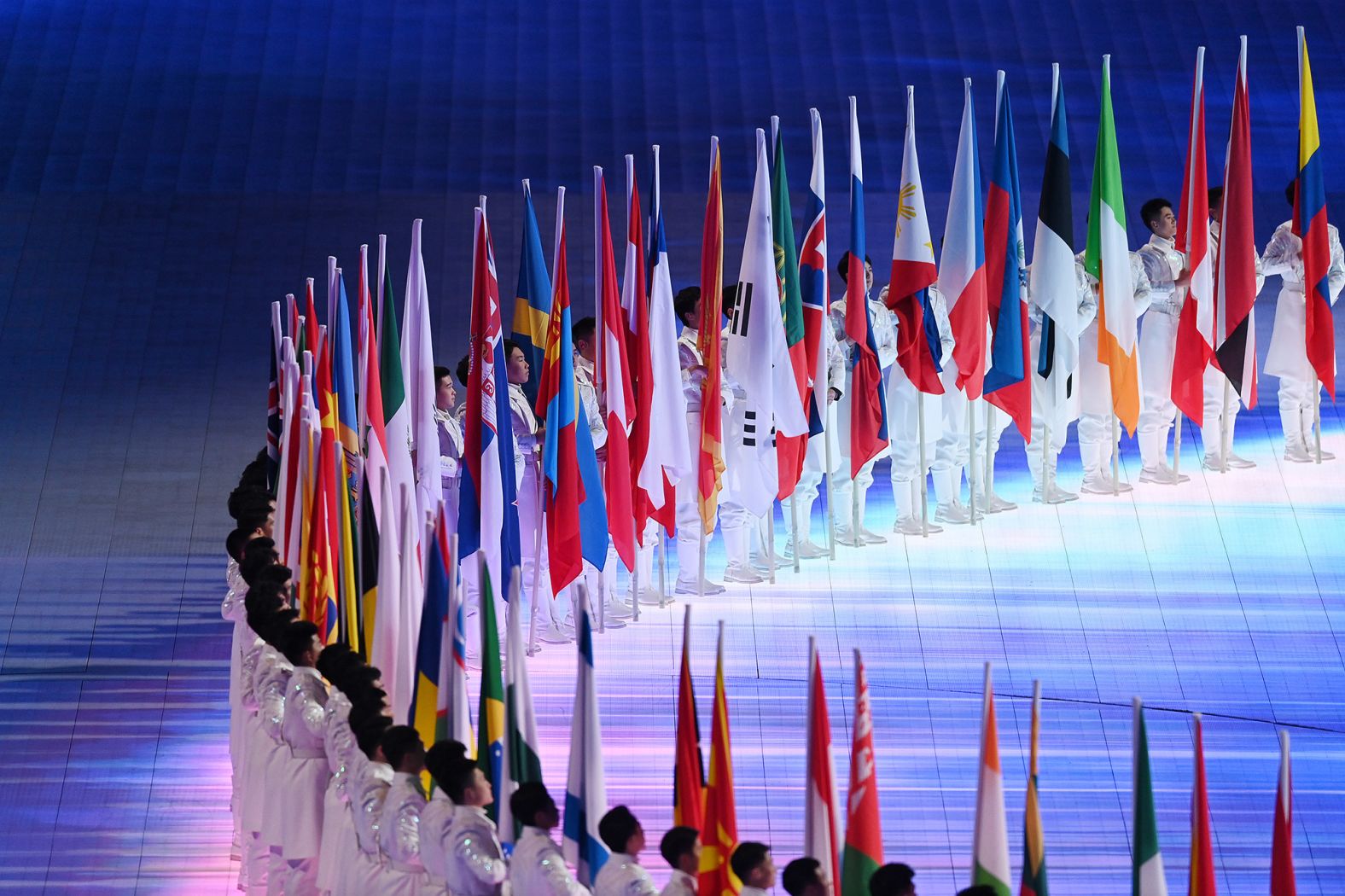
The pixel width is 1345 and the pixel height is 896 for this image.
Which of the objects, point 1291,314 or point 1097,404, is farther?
point 1291,314

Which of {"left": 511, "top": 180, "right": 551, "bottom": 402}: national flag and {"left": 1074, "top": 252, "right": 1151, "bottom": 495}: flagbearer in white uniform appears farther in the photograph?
{"left": 1074, "top": 252, "right": 1151, "bottom": 495}: flagbearer in white uniform

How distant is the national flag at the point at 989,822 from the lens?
16.9 feet

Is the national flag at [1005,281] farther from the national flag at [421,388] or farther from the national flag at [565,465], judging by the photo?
the national flag at [421,388]

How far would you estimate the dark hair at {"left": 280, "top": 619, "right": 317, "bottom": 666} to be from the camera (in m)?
7.16

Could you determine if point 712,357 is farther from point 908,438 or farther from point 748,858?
point 748,858

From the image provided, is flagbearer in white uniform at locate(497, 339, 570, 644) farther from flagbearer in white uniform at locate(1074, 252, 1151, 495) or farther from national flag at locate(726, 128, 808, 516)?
flagbearer in white uniform at locate(1074, 252, 1151, 495)

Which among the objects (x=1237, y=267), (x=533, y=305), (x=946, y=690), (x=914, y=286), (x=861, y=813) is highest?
(x=1237, y=267)

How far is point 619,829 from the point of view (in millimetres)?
5469

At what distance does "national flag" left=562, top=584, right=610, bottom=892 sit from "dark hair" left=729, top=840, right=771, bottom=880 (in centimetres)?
73

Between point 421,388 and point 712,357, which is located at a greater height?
point 712,357

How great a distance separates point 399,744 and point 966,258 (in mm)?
4970

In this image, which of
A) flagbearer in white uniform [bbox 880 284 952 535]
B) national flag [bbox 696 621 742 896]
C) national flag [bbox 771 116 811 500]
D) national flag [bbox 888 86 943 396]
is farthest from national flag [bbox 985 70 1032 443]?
national flag [bbox 696 621 742 896]

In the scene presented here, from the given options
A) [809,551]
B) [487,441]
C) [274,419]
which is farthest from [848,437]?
[274,419]

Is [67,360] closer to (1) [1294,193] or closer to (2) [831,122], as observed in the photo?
(2) [831,122]
